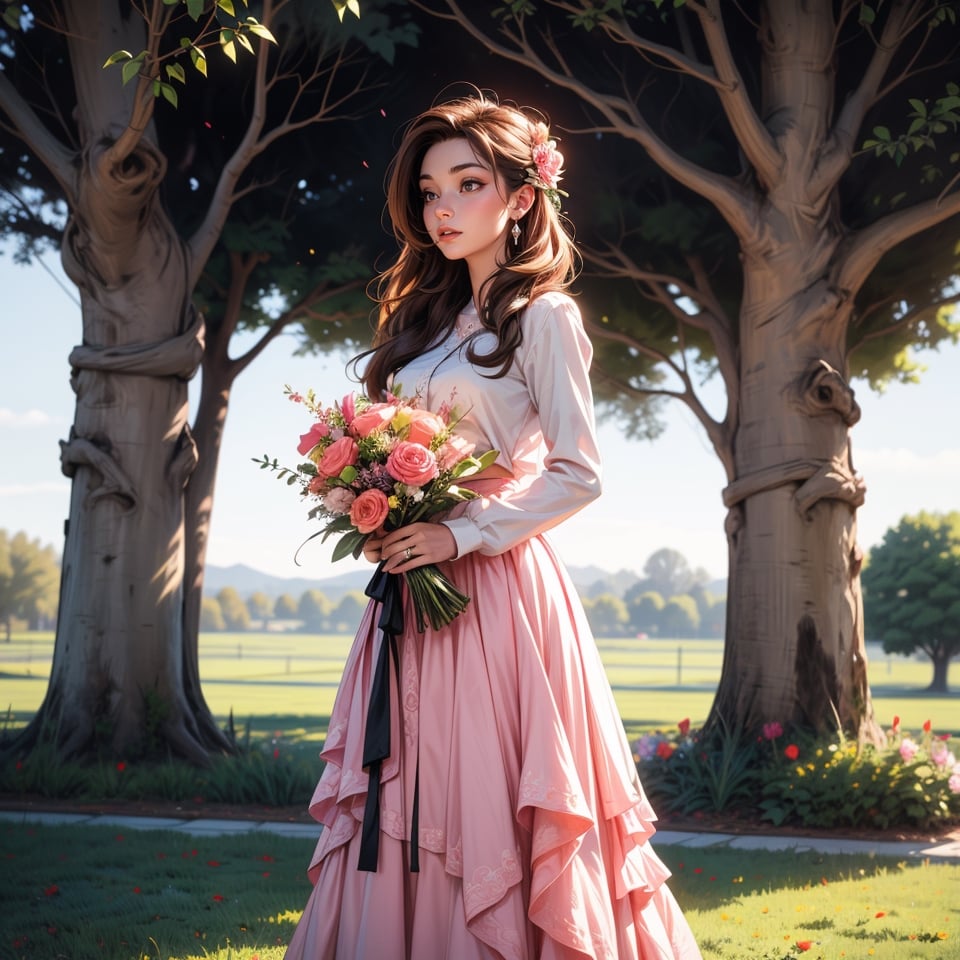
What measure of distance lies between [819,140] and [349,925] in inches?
276

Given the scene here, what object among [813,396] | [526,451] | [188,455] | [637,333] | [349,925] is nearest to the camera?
[349,925]

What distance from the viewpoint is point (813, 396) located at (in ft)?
26.0

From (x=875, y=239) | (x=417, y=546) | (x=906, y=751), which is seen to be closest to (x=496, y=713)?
(x=417, y=546)

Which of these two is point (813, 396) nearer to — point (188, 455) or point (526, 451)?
point (188, 455)

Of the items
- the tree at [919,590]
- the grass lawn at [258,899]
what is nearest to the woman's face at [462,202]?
the grass lawn at [258,899]

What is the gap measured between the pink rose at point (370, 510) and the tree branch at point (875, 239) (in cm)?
629

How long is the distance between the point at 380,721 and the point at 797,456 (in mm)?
5835

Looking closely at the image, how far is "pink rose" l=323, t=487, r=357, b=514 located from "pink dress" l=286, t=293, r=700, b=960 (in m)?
0.25

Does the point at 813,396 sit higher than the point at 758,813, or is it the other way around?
the point at 813,396

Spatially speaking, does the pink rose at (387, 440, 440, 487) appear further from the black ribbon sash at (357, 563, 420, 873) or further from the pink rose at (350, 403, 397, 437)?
the black ribbon sash at (357, 563, 420, 873)

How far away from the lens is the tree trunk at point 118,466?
8.20 m

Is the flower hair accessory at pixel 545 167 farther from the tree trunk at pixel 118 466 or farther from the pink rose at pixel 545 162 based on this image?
the tree trunk at pixel 118 466

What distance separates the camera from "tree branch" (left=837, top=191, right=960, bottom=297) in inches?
315

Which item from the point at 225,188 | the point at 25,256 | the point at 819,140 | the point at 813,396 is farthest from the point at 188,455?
the point at 819,140
